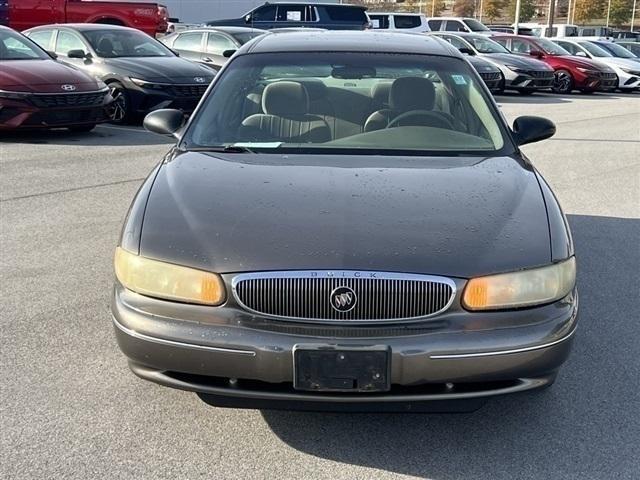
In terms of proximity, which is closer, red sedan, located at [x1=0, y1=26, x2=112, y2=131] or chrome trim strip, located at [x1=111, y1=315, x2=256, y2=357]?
chrome trim strip, located at [x1=111, y1=315, x2=256, y2=357]

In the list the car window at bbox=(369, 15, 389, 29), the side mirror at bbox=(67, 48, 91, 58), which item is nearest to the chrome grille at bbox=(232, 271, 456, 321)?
the side mirror at bbox=(67, 48, 91, 58)

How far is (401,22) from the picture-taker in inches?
1089

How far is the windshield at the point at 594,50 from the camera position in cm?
2356

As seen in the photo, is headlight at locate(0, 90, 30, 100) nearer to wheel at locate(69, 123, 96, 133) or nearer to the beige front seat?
wheel at locate(69, 123, 96, 133)

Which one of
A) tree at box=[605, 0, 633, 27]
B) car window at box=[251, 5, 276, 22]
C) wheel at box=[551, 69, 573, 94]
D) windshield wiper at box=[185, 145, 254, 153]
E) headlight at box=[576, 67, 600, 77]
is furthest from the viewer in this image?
tree at box=[605, 0, 633, 27]

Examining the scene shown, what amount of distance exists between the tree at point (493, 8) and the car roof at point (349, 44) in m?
75.1

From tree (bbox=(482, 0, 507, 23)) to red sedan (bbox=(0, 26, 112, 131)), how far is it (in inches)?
2780

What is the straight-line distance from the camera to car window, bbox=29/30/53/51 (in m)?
12.8

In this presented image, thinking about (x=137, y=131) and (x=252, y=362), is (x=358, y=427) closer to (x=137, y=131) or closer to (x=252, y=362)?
(x=252, y=362)

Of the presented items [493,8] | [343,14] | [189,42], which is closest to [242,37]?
[189,42]

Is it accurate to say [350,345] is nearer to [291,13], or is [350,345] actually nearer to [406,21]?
[291,13]

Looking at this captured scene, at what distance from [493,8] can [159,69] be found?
228 ft

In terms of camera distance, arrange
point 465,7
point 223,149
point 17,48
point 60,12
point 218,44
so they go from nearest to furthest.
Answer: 1. point 223,149
2. point 17,48
3. point 218,44
4. point 60,12
5. point 465,7

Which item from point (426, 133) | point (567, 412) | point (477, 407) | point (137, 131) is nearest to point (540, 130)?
point (426, 133)
